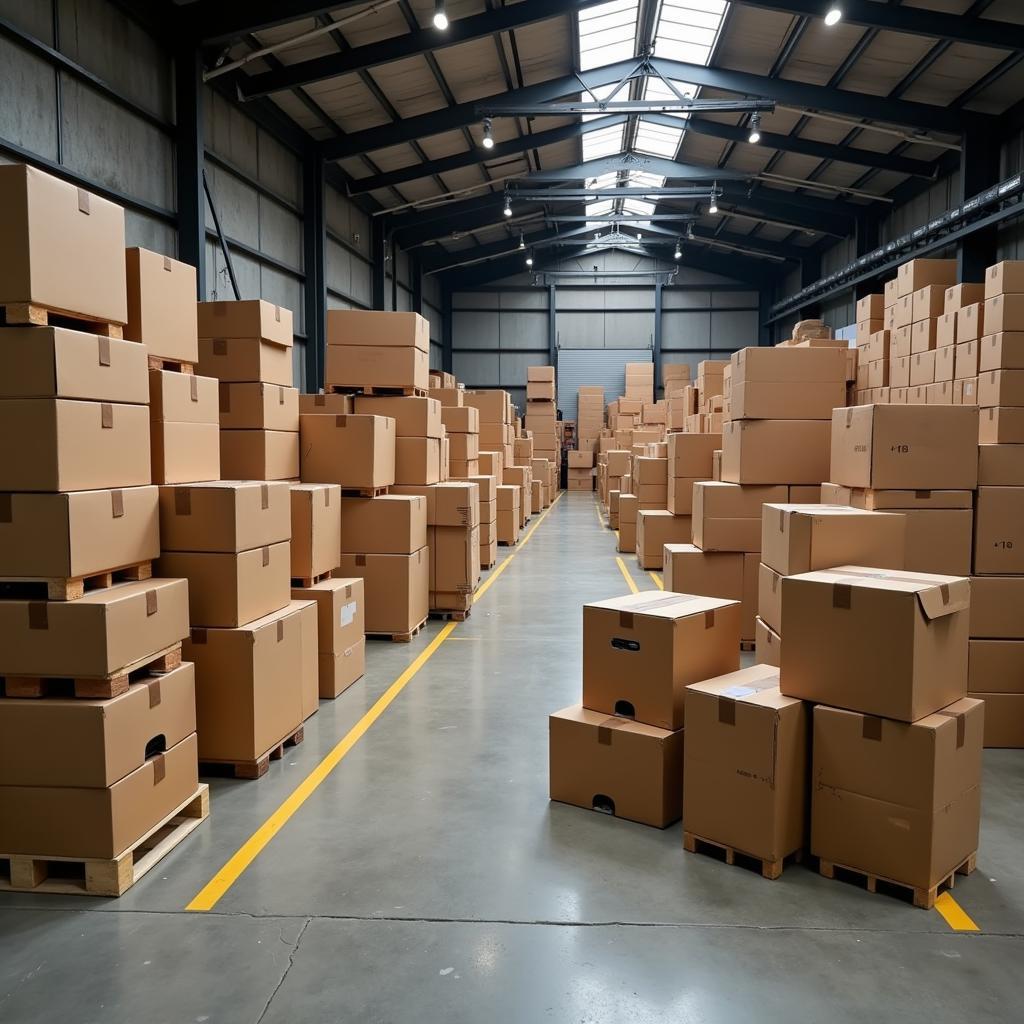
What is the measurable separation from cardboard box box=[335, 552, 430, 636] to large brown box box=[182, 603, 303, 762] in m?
2.61

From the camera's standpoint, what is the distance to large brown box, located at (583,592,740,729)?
142 inches

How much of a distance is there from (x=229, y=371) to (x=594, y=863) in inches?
158

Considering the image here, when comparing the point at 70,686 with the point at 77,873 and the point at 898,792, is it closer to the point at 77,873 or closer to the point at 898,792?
the point at 77,873

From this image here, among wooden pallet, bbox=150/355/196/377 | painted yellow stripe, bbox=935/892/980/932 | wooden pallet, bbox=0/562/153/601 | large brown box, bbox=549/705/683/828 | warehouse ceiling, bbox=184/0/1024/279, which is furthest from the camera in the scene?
warehouse ceiling, bbox=184/0/1024/279

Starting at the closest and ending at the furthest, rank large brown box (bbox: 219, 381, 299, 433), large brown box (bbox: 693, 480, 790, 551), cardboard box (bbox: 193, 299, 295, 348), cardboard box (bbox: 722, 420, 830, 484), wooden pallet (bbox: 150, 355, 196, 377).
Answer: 1. wooden pallet (bbox: 150, 355, 196, 377)
2. cardboard box (bbox: 193, 299, 295, 348)
3. large brown box (bbox: 219, 381, 299, 433)
4. cardboard box (bbox: 722, 420, 830, 484)
5. large brown box (bbox: 693, 480, 790, 551)

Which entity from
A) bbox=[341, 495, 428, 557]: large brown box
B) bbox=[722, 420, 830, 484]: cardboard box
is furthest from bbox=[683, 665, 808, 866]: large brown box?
bbox=[341, 495, 428, 557]: large brown box

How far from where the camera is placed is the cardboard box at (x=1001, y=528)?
4582mm

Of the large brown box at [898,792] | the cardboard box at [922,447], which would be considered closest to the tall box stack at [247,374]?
the cardboard box at [922,447]

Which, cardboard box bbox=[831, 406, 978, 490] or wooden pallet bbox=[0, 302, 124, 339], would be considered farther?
cardboard box bbox=[831, 406, 978, 490]

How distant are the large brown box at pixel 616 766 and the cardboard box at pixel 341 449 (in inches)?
132

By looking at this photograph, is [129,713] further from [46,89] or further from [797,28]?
[797,28]

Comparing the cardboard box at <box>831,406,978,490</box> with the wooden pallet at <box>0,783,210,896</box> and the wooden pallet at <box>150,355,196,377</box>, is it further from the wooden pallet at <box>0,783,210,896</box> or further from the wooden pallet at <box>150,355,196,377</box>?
the wooden pallet at <box>0,783,210,896</box>

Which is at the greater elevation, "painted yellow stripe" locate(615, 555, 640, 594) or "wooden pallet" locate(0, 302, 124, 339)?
"wooden pallet" locate(0, 302, 124, 339)

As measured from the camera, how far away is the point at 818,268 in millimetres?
20859
